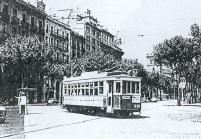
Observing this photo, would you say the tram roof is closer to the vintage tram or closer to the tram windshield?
the vintage tram

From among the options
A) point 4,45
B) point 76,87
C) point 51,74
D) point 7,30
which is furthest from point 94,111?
point 51,74

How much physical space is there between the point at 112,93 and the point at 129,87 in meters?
1.12

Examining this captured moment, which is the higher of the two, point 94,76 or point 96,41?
point 96,41

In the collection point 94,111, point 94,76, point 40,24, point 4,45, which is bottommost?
point 94,111

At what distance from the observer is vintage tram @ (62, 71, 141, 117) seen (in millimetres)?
22234

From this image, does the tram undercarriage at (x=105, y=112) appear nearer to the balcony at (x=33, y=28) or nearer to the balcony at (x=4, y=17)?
the balcony at (x=4, y=17)

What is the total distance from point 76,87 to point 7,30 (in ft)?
86.1

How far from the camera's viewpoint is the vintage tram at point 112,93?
22.2 meters

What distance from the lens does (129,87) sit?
22656mm

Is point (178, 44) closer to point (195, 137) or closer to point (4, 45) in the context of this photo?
point (4, 45)

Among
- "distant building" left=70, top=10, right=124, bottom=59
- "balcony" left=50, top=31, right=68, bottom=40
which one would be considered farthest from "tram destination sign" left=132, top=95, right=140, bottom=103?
"distant building" left=70, top=10, right=124, bottom=59

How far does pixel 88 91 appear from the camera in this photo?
2492cm

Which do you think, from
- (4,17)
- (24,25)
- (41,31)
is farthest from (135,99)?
(41,31)

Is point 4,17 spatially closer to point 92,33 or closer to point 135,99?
point 135,99
